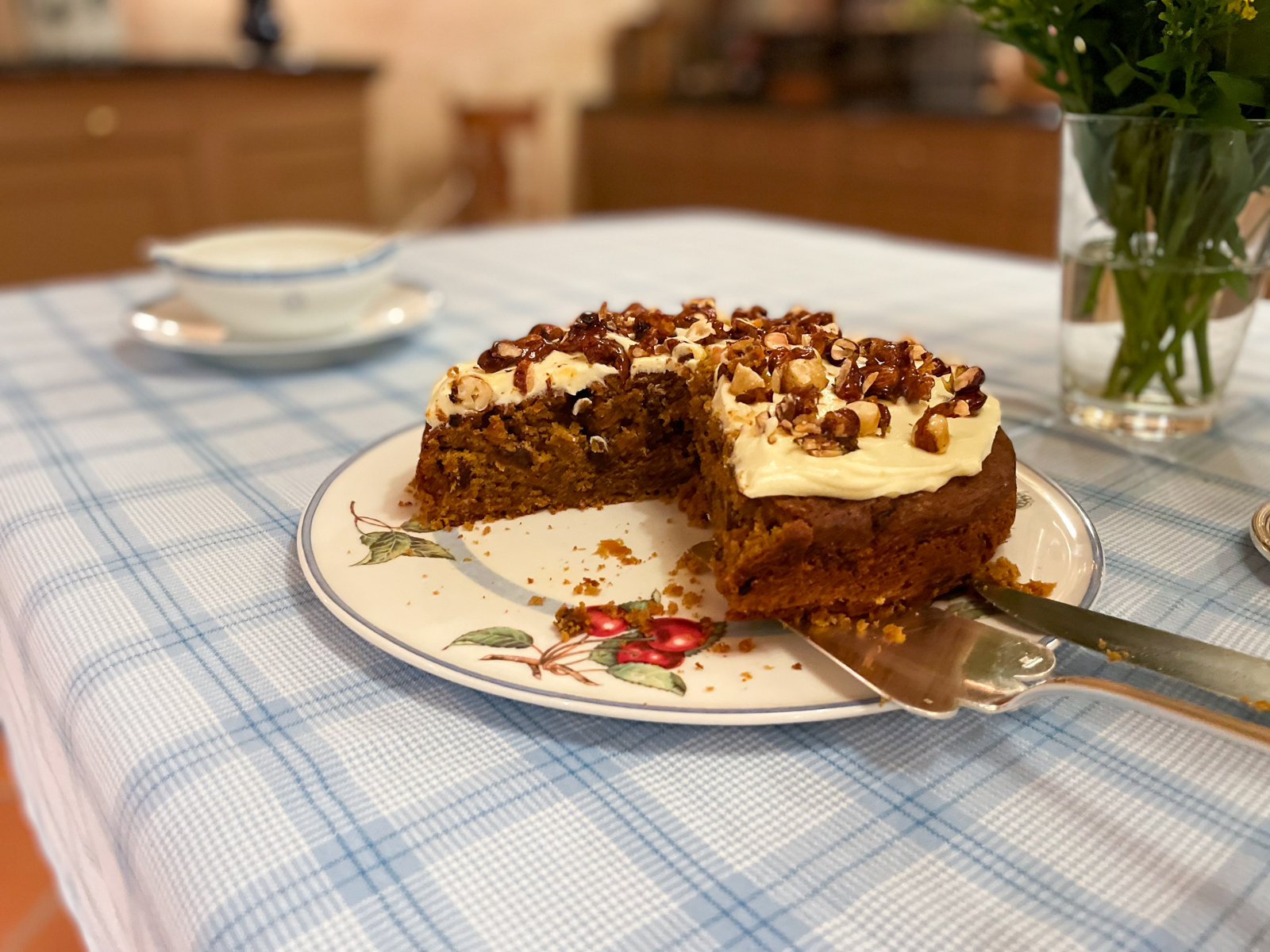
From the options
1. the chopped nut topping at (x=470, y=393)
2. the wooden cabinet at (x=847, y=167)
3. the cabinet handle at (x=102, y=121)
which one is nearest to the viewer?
the chopped nut topping at (x=470, y=393)

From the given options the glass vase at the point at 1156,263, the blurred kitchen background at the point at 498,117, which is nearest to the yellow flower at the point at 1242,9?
the glass vase at the point at 1156,263

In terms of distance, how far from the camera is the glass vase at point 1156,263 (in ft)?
A: 3.85

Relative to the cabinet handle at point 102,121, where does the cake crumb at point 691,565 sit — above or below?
below

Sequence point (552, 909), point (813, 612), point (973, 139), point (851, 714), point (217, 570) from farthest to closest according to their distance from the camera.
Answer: point (973, 139) → point (217, 570) → point (813, 612) → point (851, 714) → point (552, 909)

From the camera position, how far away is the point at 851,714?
73 centimetres

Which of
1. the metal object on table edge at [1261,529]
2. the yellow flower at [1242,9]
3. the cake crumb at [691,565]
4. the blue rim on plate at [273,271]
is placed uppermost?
the yellow flower at [1242,9]

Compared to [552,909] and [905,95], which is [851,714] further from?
[905,95]

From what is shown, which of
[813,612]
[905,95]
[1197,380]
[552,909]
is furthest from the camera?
[905,95]

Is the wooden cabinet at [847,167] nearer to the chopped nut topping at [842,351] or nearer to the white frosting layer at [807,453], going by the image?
the chopped nut topping at [842,351]

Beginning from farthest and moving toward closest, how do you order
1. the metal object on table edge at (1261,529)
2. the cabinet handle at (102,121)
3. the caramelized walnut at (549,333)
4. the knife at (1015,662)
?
1. the cabinet handle at (102,121)
2. the caramelized walnut at (549,333)
3. the metal object on table edge at (1261,529)
4. the knife at (1015,662)

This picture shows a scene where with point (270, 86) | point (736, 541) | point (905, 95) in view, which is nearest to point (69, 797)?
point (736, 541)

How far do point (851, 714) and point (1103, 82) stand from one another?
3.20 feet

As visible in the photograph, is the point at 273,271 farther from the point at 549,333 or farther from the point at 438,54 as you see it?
the point at 438,54

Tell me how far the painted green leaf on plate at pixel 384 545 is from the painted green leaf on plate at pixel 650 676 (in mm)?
302
